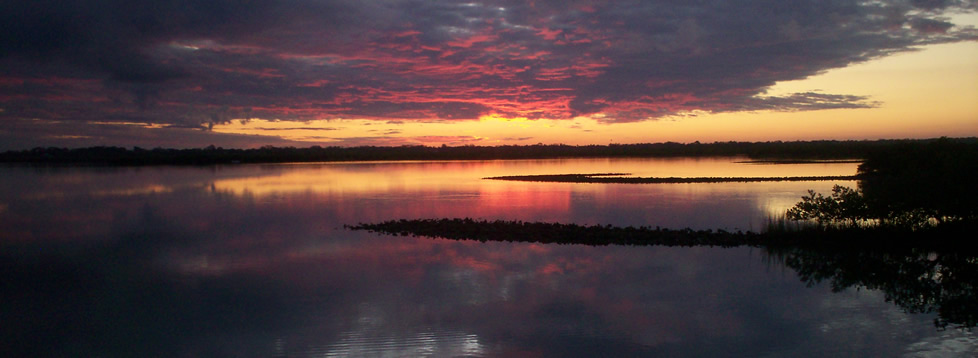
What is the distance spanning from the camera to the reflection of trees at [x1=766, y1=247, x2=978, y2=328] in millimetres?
10320

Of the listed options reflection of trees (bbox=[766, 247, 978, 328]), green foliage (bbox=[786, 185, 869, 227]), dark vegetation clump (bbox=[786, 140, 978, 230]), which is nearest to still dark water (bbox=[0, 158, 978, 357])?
reflection of trees (bbox=[766, 247, 978, 328])

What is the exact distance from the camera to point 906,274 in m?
12.6

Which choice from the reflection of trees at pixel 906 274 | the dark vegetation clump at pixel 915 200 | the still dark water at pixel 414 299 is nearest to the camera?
the still dark water at pixel 414 299

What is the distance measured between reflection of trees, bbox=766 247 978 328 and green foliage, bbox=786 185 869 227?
39.6 inches

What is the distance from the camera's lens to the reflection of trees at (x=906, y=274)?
10.3 metres

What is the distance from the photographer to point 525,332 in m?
8.96

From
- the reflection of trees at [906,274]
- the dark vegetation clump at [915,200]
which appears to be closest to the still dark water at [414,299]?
the reflection of trees at [906,274]

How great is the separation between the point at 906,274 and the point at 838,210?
10.7 feet

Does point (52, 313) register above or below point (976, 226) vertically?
below

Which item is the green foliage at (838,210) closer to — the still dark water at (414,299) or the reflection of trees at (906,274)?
the reflection of trees at (906,274)

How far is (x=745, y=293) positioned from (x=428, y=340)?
6031mm

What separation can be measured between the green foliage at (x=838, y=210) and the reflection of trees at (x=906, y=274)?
101cm

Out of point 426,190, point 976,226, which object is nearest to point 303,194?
point 426,190

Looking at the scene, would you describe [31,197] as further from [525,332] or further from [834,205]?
[834,205]
